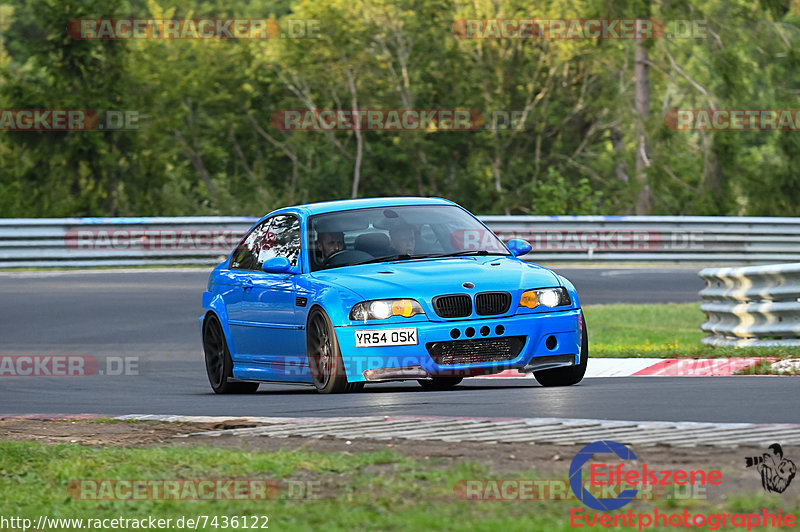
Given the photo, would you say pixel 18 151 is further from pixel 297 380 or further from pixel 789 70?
pixel 297 380

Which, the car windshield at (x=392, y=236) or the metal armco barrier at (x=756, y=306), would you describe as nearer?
the car windshield at (x=392, y=236)

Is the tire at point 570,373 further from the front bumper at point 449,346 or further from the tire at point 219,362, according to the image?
the tire at point 219,362

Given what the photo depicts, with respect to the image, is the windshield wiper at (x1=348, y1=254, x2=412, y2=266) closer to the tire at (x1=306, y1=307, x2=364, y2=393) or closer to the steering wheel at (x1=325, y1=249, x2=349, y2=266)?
the steering wheel at (x1=325, y1=249, x2=349, y2=266)

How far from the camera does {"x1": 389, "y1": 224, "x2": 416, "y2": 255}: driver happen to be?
11.5m

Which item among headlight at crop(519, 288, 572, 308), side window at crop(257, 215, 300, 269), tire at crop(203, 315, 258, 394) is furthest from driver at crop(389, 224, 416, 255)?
tire at crop(203, 315, 258, 394)

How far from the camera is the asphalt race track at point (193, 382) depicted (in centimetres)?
899

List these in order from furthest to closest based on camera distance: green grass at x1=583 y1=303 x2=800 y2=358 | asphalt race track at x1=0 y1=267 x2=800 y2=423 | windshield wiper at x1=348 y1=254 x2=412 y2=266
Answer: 1. green grass at x1=583 y1=303 x2=800 y2=358
2. windshield wiper at x1=348 y1=254 x2=412 y2=266
3. asphalt race track at x1=0 y1=267 x2=800 y2=423

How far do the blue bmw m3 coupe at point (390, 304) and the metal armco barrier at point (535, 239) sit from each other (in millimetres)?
12732

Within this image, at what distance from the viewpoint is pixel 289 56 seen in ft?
137

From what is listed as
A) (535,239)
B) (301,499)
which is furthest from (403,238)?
(535,239)

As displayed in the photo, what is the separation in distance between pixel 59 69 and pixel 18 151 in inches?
122

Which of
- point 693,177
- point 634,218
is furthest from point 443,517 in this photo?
point 693,177

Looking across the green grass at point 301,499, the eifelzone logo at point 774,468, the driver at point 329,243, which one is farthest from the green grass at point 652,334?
the green grass at point 301,499

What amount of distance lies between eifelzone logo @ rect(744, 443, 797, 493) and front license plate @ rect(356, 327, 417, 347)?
13.1 ft
